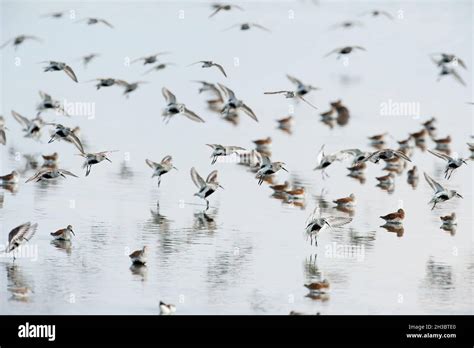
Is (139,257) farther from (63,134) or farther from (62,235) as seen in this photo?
(63,134)

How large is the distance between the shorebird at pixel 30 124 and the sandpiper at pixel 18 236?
20.2 ft

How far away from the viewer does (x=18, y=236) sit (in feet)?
52.7

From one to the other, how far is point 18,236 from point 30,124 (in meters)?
7.82

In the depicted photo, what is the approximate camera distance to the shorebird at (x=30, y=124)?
2302 centimetres

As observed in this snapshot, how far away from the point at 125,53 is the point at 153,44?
1.13 metres

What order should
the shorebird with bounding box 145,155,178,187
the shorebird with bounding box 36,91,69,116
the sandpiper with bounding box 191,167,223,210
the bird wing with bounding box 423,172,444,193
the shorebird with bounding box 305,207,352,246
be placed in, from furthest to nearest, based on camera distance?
the shorebird with bounding box 36,91,69,116 → the shorebird with bounding box 145,155,178,187 → the sandpiper with bounding box 191,167,223,210 → the bird wing with bounding box 423,172,444,193 → the shorebird with bounding box 305,207,352,246

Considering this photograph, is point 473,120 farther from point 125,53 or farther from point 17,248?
point 17,248

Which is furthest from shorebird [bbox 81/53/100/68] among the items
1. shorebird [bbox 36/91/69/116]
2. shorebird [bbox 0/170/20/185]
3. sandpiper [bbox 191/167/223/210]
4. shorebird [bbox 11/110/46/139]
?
sandpiper [bbox 191/167/223/210]

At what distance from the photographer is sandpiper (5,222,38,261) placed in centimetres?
1600

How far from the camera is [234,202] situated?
65.0 ft

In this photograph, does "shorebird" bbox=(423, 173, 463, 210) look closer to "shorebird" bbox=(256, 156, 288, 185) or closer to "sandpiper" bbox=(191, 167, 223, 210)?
"shorebird" bbox=(256, 156, 288, 185)

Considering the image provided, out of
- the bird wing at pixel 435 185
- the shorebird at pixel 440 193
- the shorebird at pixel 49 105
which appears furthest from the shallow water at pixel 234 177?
the shorebird at pixel 49 105

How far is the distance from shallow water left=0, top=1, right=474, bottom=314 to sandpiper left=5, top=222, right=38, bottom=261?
0.25 metres

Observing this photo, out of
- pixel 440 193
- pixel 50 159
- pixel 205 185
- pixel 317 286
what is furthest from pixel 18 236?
pixel 440 193
